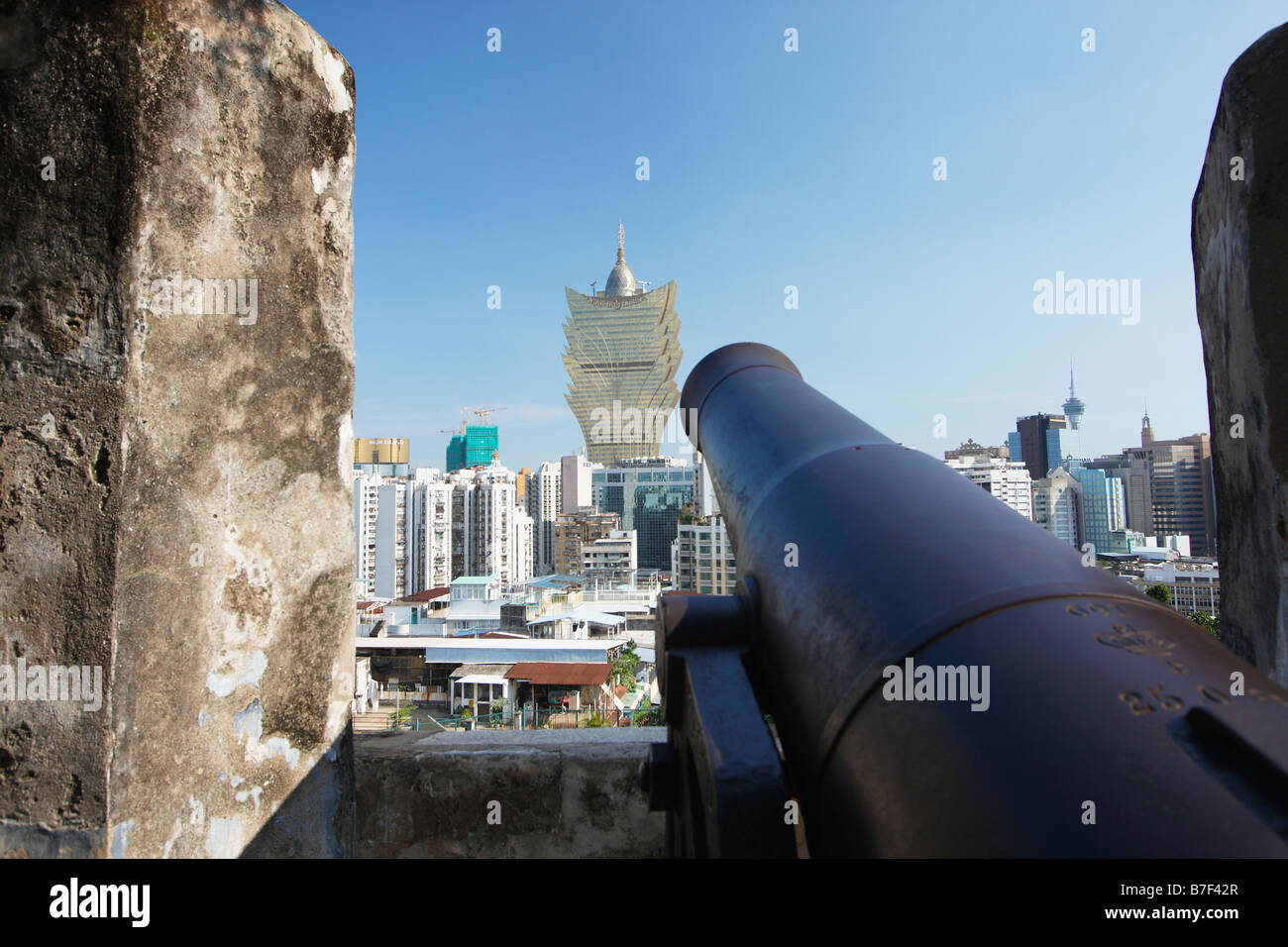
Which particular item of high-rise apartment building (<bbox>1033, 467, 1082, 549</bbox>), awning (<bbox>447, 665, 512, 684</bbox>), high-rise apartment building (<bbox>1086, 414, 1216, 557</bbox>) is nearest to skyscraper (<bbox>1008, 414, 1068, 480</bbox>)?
A: high-rise apartment building (<bbox>1086, 414, 1216, 557</bbox>)

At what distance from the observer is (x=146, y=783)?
1.47 m

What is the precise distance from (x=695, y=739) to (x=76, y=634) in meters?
1.18

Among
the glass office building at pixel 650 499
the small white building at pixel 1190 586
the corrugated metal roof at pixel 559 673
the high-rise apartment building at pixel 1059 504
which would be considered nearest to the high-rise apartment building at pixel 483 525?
the glass office building at pixel 650 499

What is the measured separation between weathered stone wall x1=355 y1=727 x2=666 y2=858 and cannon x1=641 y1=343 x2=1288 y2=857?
0.53 metres

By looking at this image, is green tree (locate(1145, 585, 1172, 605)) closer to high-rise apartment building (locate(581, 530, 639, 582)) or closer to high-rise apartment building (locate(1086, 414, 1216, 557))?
high-rise apartment building (locate(581, 530, 639, 582))

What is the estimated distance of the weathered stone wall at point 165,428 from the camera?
56.0 inches

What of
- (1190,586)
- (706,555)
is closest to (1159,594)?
(1190,586)

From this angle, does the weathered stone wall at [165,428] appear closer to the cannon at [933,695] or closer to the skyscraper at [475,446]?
the cannon at [933,695]

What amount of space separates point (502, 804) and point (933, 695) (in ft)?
5.63

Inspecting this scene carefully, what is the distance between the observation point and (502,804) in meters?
2.42

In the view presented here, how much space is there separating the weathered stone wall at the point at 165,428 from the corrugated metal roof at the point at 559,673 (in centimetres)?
1992

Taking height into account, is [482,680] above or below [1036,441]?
below

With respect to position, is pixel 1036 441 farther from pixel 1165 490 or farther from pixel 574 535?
pixel 574 535
